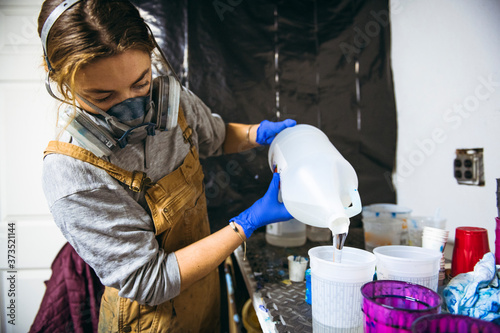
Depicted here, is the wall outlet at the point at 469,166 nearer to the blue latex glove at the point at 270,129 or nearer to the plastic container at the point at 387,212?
the plastic container at the point at 387,212

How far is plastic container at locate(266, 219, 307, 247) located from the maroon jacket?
894mm

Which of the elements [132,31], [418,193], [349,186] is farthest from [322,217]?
[418,193]

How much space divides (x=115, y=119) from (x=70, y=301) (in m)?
0.97

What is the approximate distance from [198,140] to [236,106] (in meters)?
0.48

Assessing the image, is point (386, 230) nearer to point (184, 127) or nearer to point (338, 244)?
point (338, 244)

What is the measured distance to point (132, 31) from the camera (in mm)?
916

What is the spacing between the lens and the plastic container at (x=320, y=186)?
83 centimetres

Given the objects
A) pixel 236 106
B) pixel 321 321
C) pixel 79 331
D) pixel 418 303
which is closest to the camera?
pixel 418 303

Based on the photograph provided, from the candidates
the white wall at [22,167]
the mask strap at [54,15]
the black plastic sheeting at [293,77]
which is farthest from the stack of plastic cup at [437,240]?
the white wall at [22,167]

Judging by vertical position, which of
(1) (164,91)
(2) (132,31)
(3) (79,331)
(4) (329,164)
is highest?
(2) (132,31)

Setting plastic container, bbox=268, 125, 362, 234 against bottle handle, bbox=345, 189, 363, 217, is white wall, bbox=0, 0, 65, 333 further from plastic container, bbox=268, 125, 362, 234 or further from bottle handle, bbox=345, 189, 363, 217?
bottle handle, bbox=345, 189, 363, 217

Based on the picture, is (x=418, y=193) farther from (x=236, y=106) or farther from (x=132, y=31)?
(x=132, y=31)

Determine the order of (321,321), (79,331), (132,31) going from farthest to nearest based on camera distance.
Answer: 1. (79,331)
2. (132,31)
3. (321,321)

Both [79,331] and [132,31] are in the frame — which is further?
[79,331]
